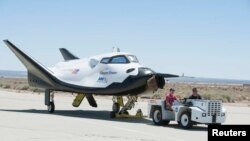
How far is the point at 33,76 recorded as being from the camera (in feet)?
93.2

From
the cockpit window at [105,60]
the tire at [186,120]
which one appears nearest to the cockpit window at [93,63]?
the cockpit window at [105,60]

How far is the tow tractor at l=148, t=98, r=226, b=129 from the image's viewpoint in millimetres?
18953

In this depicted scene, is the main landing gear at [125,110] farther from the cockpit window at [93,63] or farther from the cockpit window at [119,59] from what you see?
the cockpit window at [93,63]

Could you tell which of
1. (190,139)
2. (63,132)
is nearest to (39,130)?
(63,132)

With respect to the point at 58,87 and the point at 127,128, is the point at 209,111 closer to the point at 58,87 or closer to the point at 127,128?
the point at 127,128

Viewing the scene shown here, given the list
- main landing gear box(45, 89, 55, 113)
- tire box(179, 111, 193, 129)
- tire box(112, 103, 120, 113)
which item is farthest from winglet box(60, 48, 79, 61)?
tire box(179, 111, 193, 129)

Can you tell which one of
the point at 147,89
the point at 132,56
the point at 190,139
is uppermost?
the point at 132,56

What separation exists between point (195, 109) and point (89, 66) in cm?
819

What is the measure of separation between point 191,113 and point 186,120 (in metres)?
0.52

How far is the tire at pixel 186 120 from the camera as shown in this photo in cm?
1934

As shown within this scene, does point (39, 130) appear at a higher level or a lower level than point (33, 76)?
lower

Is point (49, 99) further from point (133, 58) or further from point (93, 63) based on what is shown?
point (133, 58)

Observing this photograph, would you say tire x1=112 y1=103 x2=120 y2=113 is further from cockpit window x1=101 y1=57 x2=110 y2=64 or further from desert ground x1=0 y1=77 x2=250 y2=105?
desert ground x1=0 y1=77 x2=250 y2=105

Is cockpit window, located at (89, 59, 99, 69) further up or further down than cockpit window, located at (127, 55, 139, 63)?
further down
